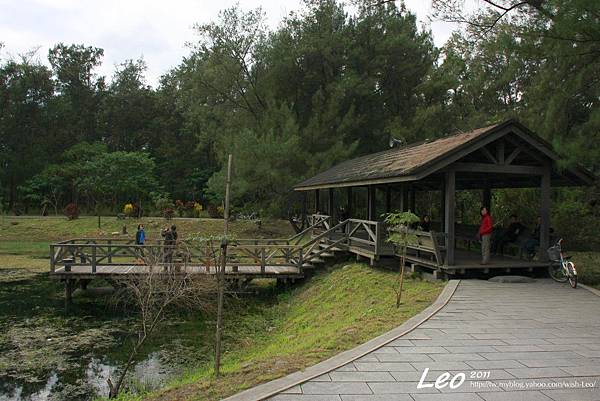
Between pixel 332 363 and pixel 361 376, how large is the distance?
19.6 inches

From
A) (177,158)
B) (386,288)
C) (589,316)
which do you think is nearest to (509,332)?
(589,316)

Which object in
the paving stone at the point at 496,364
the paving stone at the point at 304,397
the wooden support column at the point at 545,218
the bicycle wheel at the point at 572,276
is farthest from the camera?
the wooden support column at the point at 545,218

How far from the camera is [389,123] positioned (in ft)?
92.0

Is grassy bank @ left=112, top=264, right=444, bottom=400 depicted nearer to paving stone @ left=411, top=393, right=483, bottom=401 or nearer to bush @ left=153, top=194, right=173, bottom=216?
paving stone @ left=411, top=393, right=483, bottom=401

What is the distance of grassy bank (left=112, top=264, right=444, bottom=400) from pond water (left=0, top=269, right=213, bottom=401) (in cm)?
82

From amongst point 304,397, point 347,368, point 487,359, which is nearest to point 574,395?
point 487,359

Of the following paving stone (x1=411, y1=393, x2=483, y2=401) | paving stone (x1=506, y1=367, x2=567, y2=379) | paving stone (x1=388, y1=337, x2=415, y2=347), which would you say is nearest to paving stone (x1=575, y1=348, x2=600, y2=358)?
paving stone (x1=506, y1=367, x2=567, y2=379)

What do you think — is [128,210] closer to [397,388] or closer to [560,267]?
[560,267]

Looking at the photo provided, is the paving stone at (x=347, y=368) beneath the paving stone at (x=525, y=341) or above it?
beneath

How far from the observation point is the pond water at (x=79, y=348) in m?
8.15

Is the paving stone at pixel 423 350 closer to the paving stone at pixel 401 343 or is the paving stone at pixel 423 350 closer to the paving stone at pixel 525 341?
the paving stone at pixel 401 343

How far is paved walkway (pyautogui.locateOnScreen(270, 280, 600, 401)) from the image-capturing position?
4602 mm

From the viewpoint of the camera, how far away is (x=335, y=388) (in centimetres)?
470

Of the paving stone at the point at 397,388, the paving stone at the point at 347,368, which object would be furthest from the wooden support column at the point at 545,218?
the paving stone at the point at 397,388
